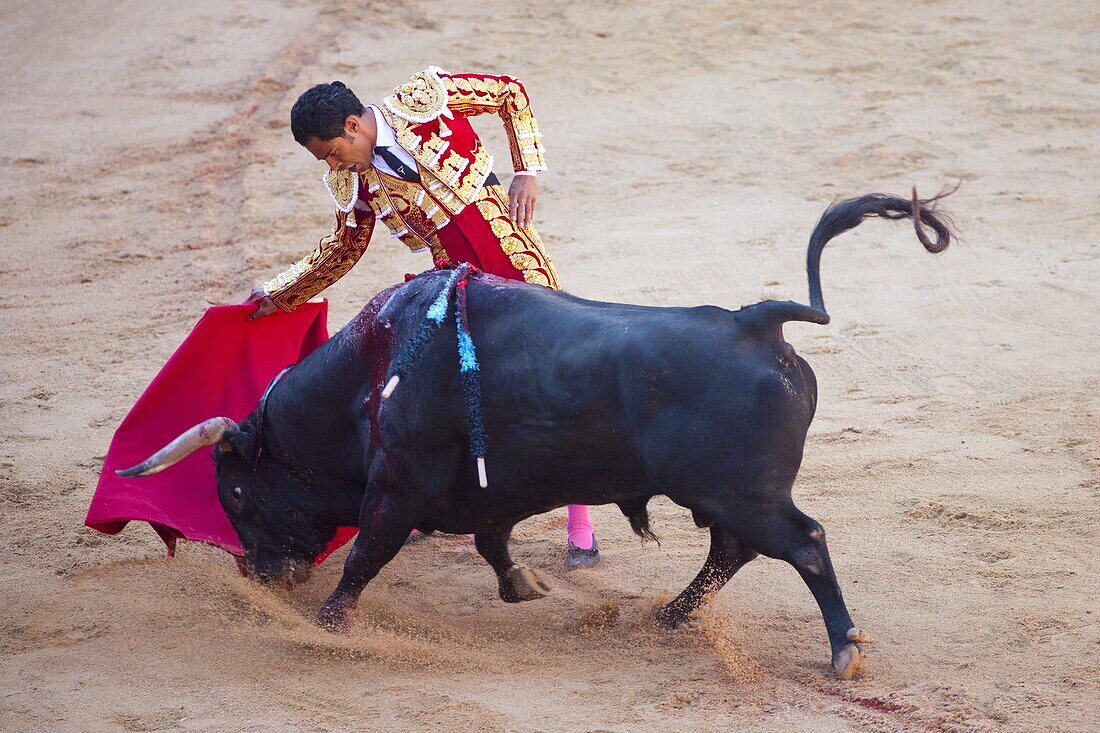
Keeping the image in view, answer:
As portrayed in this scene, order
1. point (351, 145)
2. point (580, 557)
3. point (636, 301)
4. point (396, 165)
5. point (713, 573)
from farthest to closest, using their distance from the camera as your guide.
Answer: point (636, 301)
point (580, 557)
point (396, 165)
point (351, 145)
point (713, 573)

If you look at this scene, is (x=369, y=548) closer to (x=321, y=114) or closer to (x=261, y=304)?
(x=261, y=304)

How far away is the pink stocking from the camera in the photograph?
13.7ft

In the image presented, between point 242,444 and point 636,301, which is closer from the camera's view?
point 242,444

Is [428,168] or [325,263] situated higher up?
[428,168]

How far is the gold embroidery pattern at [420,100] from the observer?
12.7 feet

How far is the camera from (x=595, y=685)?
3307 millimetres

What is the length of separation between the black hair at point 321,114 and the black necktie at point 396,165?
0.18m

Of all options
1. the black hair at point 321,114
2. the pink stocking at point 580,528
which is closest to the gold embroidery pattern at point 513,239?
the black hair at point 321,114

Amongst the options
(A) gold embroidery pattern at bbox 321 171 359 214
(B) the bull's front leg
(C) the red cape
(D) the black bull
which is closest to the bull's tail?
(D) the black bull

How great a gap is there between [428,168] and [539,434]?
0.99 meters

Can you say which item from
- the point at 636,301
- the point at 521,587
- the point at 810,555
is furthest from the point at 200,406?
the point at 636,301

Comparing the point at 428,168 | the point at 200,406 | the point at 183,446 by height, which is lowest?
Answer: the point at 200,406

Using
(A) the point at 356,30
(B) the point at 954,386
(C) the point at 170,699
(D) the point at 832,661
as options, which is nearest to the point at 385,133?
(C) the point at 170,699

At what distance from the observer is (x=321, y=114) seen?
3.62 meters
